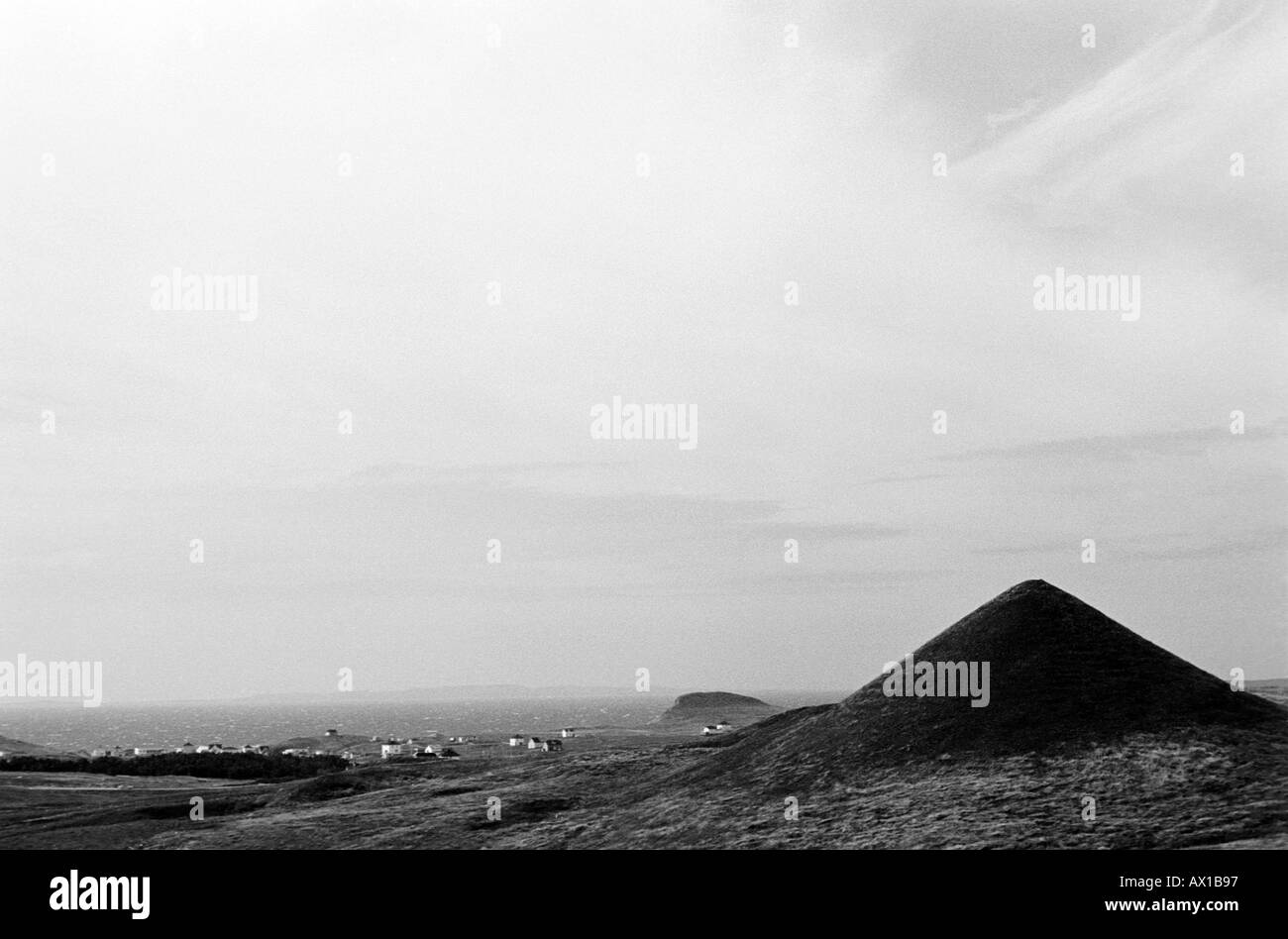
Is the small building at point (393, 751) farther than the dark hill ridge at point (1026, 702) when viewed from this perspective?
Yes

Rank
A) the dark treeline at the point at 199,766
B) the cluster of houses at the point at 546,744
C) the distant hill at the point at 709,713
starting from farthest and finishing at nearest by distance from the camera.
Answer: the distant hill at the point at 709,713, the cluster of houses at the point at 546,744, the dark treeline at the point at 199,766

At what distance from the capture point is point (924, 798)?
30.1 metres

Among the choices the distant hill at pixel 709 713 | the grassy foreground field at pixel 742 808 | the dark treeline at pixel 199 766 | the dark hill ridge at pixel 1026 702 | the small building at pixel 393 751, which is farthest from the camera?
the distant hill at pixel 709 713

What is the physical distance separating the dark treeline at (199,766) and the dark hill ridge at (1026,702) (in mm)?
46607

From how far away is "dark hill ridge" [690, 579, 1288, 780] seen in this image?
3269cm

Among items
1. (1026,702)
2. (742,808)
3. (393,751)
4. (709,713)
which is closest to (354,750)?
(393,751)

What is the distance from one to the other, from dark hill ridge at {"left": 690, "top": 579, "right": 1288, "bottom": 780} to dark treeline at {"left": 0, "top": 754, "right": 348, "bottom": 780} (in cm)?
4661

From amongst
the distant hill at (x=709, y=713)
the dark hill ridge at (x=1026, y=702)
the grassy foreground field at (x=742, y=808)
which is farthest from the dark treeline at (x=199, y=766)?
the distant hill at (x=709, y=713)

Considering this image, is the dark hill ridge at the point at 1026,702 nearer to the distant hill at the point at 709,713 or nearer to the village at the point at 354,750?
the village at the point at 354,750

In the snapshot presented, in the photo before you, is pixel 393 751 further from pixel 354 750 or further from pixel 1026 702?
pixel 1026 702

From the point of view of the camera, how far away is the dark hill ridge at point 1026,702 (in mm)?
32688

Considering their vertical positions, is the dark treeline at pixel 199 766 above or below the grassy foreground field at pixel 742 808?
below

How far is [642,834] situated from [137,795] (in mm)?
35665
